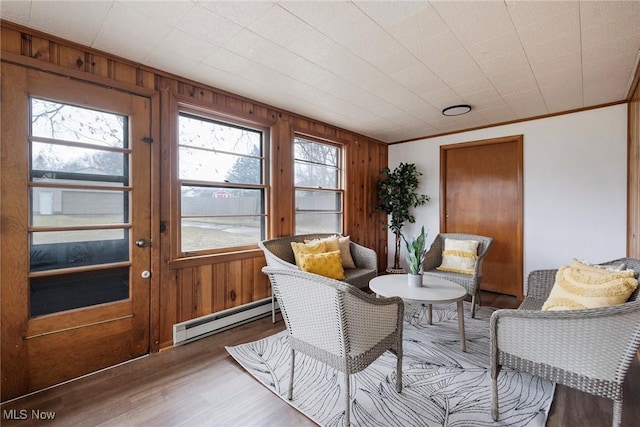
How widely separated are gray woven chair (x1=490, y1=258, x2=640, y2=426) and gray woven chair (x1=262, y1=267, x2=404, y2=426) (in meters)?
0.61

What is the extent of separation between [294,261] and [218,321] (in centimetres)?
97

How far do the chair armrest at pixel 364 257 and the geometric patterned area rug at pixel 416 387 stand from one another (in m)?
0.97

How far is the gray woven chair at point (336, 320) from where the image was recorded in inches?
58.9

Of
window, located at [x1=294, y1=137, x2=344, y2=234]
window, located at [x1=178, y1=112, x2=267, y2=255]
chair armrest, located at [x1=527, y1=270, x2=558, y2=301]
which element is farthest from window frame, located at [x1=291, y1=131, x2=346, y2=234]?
chair armrest, located at [x1=527, y1=270, x2=558, y2=301]

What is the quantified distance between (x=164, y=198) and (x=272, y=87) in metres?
1.43

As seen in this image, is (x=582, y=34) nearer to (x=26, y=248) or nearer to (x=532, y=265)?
(x=532, y=265)

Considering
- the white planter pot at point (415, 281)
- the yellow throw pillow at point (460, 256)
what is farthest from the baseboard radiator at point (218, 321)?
the yellow throw pillow at point (460, 256)

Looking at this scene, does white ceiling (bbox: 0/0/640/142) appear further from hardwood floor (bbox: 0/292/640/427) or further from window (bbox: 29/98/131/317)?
hardwood floor (bbox: 0/292/640/427)

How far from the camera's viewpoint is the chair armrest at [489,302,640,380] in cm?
133

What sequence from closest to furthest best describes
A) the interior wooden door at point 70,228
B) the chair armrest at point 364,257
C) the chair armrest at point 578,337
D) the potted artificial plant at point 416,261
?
the chair armrest at point 578,337
the interior wooden door at point 70,228
the potted artificial plant at point 416,261
the chair armrest at point 364,257

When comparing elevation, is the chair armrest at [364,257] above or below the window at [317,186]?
below

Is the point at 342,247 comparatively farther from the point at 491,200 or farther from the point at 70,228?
the point at 70,228

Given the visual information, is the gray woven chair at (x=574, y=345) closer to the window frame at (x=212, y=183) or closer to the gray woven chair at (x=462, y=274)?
the gray woven chair at (x=462, y=274)

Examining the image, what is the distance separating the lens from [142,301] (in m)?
2.35
